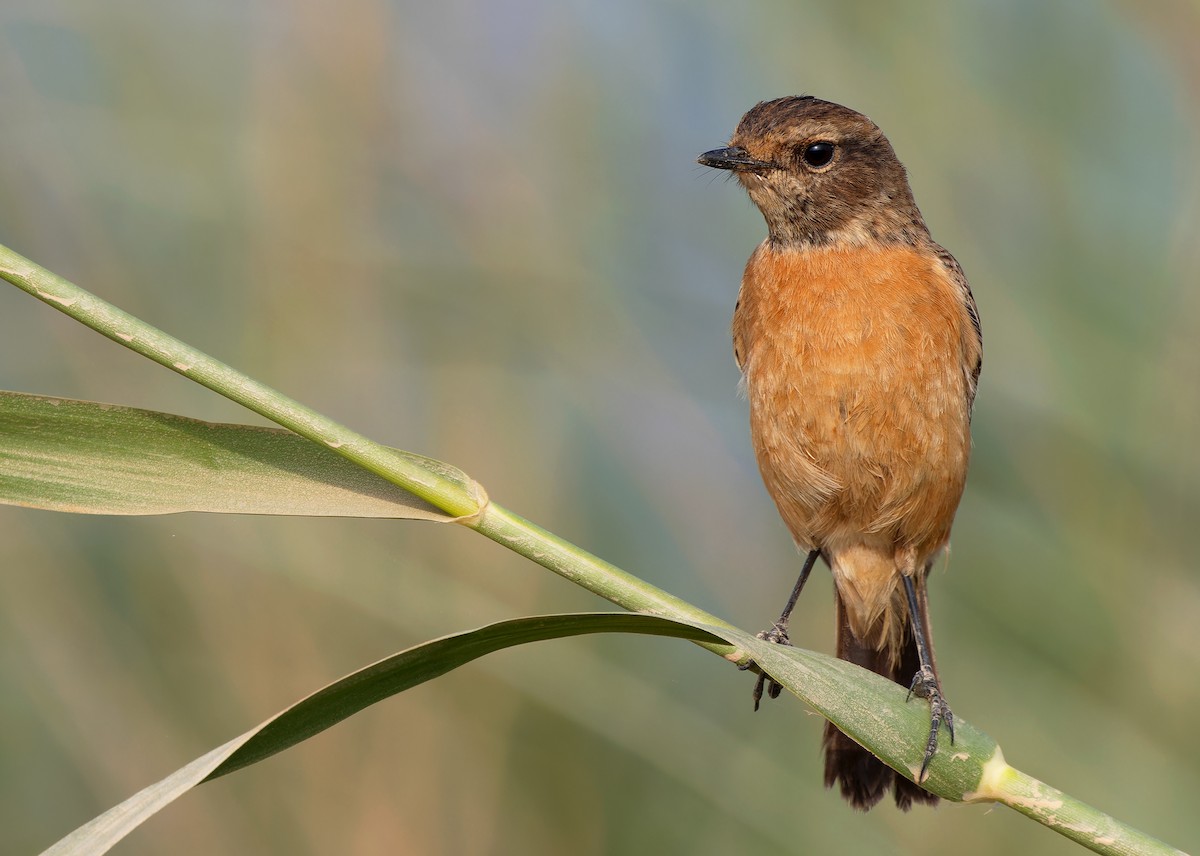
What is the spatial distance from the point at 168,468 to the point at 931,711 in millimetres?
1555

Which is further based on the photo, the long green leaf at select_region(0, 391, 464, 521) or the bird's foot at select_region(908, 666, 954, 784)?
the bird's foot at select_region(908, 666, 954, 784)

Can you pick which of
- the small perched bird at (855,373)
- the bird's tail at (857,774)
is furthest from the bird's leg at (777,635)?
the bird's tail at (857,774)

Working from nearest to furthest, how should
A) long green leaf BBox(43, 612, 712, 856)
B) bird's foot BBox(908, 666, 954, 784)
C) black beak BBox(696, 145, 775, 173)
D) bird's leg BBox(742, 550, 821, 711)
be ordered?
long green leaf BBox(43, 612, 712, 856) < bird's foot BBox(908, 666, 954, 784) < bird's leg BBox(742, 550, 821, 711) < black beak BBox(696, 145, 775, 173)

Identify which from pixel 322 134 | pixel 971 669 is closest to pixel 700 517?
pixel 971 669

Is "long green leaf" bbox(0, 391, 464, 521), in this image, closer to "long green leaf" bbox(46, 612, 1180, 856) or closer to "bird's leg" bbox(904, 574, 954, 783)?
"long green leaf" bbox(46, 612, 1180, 856)

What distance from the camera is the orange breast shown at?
343cm

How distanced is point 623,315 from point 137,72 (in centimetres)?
222

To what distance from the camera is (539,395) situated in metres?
4.86

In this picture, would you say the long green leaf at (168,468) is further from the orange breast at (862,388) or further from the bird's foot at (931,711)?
the orange breast at (862,388)

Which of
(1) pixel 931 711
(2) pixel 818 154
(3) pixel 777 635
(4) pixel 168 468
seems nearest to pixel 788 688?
(1) pixel 931 711

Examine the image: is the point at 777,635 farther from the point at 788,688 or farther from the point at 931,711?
the point at 788,688

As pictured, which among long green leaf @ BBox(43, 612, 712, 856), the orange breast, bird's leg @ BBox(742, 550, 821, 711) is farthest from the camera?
the orange breast

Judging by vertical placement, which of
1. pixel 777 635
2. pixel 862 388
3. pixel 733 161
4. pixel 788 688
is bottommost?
pixel 777 635

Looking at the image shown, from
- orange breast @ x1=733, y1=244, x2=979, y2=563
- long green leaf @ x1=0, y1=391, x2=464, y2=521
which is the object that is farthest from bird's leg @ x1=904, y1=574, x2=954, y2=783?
long green leaf @ x1=0, y1=391, x2=464, y2=521
